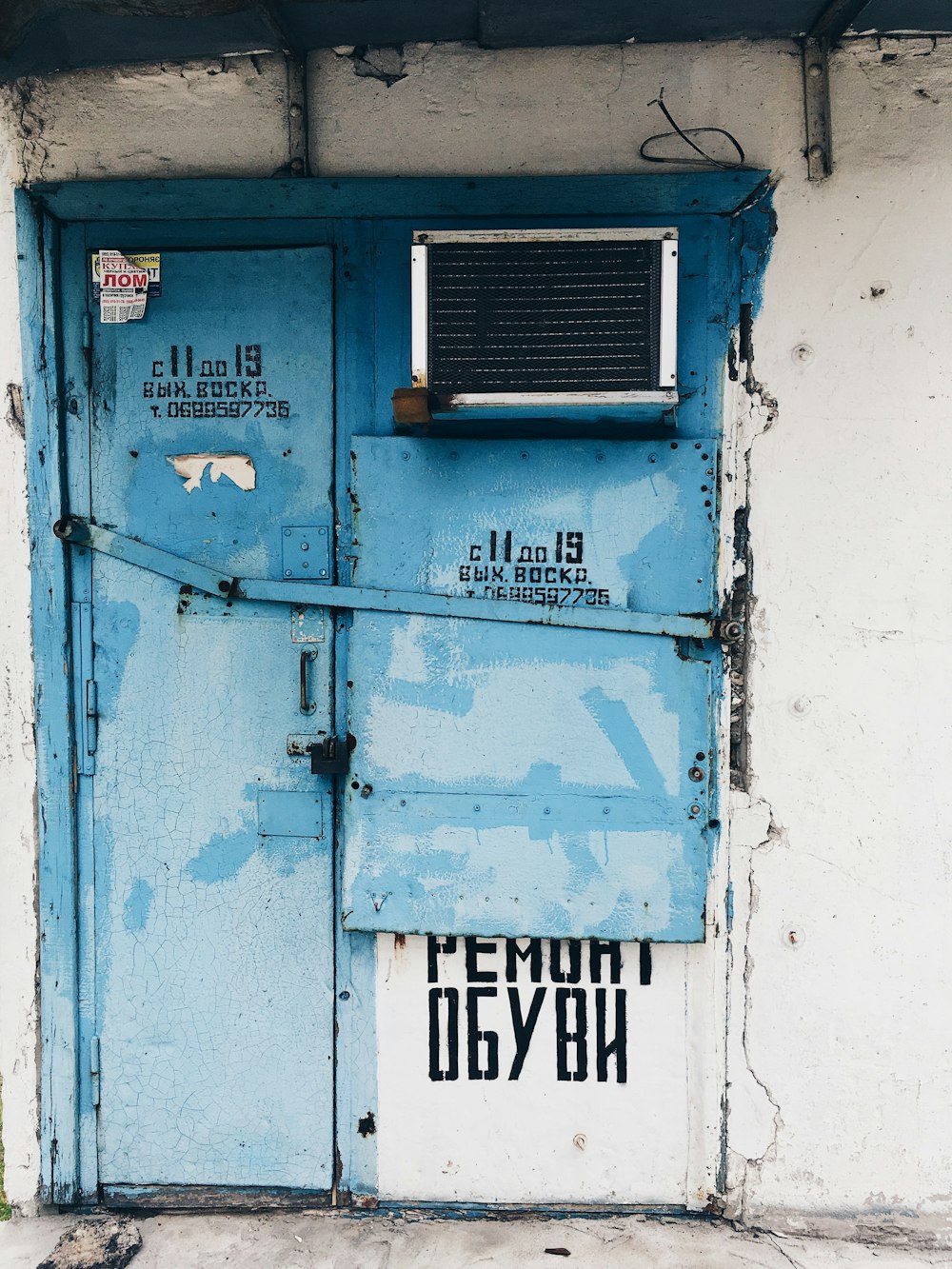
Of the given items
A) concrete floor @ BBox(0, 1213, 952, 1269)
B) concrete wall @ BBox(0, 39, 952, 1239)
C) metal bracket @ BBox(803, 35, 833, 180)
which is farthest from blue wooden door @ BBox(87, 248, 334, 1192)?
metal bracket @ BBox(803, 35, 833, 180)

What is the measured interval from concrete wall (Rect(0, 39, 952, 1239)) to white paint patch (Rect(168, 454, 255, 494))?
52 cm

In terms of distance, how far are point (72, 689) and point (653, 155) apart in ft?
7.74

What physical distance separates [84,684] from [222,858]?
69 centimetres

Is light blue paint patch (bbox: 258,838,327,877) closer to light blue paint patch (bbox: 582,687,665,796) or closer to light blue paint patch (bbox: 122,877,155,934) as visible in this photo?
light blue paint patch (bbox: 122,877,155,934)

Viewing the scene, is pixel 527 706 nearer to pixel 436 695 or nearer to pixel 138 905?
pixel 436 695

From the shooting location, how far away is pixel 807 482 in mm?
2344

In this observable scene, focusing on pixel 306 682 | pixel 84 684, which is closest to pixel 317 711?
pixel 306 682

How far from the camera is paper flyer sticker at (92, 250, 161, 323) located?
2.36 metres

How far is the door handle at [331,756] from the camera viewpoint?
7.76ft

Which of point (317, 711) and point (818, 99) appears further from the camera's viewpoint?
point (317, 711)

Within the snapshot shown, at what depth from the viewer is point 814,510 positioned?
2348mm

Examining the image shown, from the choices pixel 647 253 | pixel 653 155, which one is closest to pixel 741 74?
pixel 653 155

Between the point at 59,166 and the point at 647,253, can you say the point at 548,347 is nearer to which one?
the point at 647,253

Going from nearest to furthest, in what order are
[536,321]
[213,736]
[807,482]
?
[536,321] < [807,482] < [213,736]
